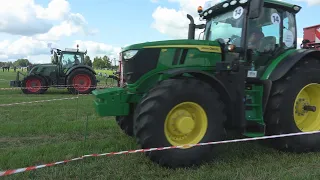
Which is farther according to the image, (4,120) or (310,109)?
(4,120)

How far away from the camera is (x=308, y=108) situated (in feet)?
15.9

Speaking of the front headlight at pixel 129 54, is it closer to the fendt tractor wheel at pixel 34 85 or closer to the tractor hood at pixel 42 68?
the fendt tractor wheel at pixel 34 85

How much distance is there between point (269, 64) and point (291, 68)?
0.36m

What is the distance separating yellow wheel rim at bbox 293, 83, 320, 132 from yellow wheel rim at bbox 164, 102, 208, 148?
5.46 feet

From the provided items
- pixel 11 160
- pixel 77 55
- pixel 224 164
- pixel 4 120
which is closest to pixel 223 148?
pixel 224 164

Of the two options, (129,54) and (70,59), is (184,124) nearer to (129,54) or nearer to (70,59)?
(129,54)

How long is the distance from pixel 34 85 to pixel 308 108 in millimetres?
12859

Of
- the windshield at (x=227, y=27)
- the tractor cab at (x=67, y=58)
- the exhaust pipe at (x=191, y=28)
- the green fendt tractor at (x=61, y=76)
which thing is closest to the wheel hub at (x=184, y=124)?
the windshield at (x=227, y=27)

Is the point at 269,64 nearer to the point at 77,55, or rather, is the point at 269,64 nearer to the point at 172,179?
the point at 172,179

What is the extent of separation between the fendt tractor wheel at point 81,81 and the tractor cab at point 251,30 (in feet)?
34.5

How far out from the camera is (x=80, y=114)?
8.28 metres

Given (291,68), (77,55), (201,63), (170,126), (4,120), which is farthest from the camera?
(77,55)

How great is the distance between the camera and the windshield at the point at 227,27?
471 centimetres

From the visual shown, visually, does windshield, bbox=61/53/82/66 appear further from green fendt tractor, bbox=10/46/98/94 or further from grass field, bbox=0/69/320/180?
grass field, bbox=0/69/320/180
